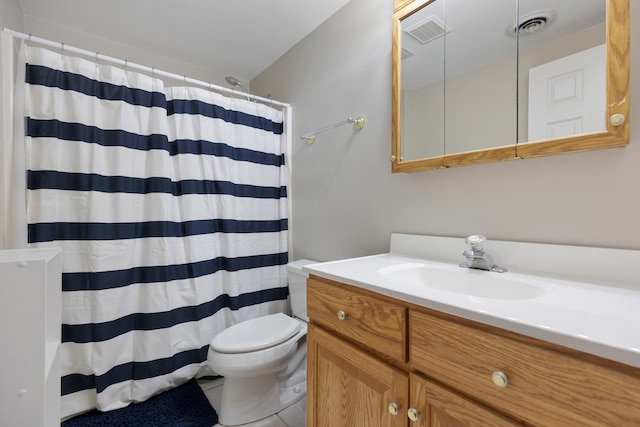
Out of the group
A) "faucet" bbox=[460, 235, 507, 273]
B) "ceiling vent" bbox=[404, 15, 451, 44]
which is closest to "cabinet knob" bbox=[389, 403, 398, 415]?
"faucet" bbox=[460, 235, 507, 273]

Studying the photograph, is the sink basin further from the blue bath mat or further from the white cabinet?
the blue bath mat

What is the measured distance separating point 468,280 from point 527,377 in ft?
1.52

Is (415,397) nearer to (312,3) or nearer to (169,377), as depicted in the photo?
(169,377)

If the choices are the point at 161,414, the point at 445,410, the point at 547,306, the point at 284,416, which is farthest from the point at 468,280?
the point at 161,414

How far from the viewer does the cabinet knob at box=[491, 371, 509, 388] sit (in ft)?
1.78

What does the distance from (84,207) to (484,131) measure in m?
1.88

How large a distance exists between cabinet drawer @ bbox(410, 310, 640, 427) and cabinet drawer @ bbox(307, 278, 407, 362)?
0.20ft

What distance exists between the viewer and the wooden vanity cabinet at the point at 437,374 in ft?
1.51

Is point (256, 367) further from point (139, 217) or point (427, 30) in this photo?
point (427, 30)

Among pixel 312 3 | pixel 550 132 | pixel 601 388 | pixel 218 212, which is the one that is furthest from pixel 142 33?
pixel 601 388

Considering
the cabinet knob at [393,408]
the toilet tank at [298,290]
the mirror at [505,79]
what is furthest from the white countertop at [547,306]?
the toilet tank at [298,290]

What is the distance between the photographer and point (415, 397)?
0.71 metres

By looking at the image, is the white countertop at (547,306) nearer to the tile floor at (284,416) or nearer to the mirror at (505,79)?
the mirror at (505,79)

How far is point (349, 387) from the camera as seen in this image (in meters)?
0.89
